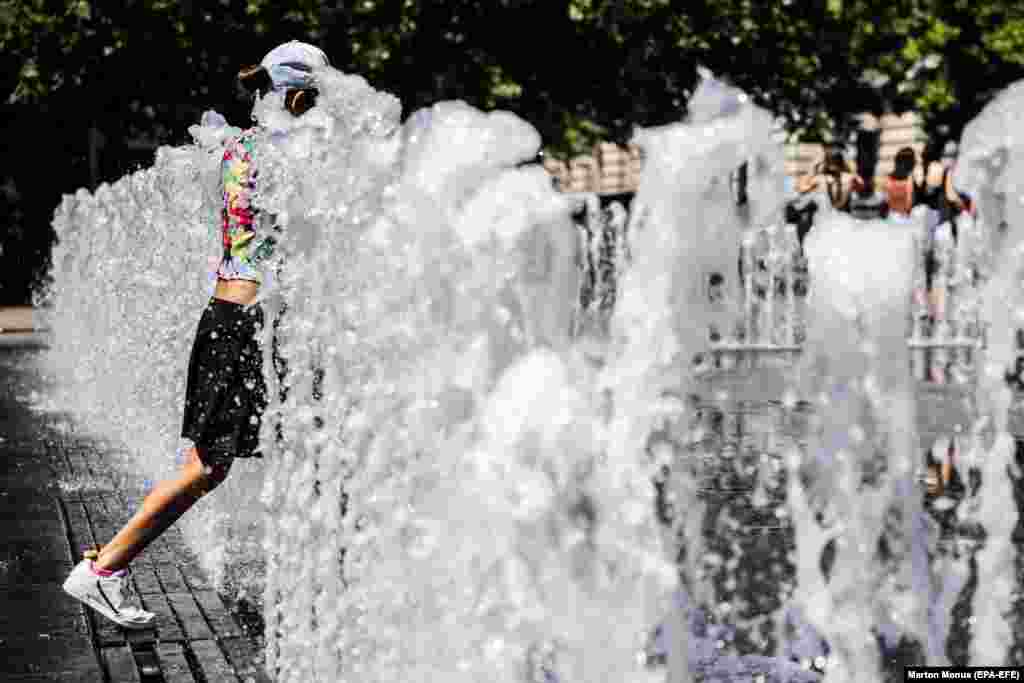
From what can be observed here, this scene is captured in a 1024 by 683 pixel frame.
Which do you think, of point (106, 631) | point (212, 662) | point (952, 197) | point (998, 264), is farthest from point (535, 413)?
point (952, 197)

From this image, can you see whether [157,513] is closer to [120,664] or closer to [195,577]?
[120,664]

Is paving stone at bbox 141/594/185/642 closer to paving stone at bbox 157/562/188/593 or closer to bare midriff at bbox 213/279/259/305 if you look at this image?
paving stone at bbox 157/562/188/593

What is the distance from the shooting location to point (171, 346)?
9859 millimetres

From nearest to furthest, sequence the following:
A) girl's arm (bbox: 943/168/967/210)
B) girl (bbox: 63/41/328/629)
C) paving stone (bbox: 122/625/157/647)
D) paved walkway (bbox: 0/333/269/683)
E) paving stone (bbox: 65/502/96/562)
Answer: paved walkway (bbox: 0/333/269/683), paving stone (bbox: 122/625/157/647), girl (bbox: 63/41/328/629), paving stone (bbox: 65/502/96/562), girl's arm (bbox: 943/168/967/210)

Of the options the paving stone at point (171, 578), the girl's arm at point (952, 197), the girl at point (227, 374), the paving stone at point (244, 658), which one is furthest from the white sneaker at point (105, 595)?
the girl's arm at point (952, 197)

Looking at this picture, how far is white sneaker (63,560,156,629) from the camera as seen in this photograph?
5.42m

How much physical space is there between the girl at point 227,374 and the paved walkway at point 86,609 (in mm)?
166

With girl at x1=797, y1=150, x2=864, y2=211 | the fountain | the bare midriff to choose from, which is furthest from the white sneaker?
girl at x1=797, y1=150, x2=864, y2=211

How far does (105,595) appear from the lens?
5.45 meters

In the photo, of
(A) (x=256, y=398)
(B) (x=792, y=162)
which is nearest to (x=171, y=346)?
(A) (x=256, y=398)

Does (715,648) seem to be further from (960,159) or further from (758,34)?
(758,34)

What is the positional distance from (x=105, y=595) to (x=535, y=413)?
7.57 ft

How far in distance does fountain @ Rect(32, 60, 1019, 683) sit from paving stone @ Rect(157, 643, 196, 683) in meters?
0.24

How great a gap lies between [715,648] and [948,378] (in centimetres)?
963
